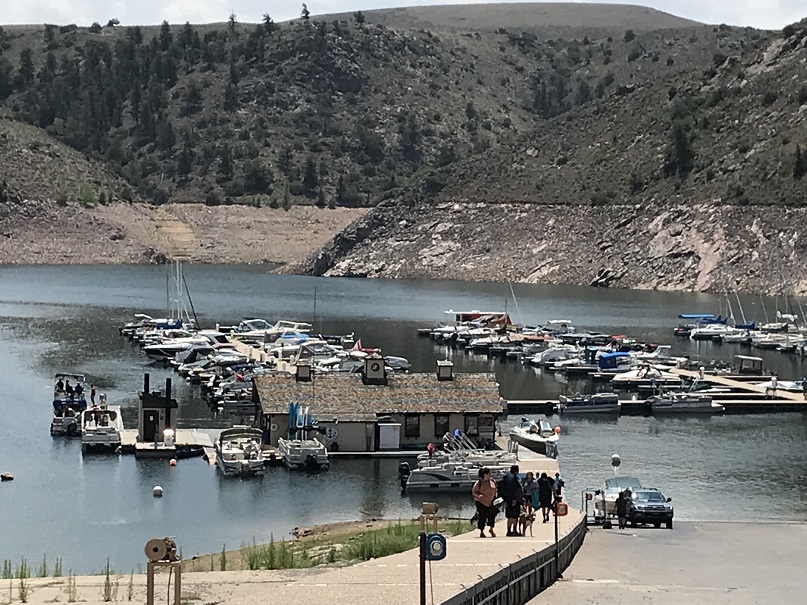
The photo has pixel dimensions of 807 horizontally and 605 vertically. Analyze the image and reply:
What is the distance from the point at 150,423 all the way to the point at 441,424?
10.6 m

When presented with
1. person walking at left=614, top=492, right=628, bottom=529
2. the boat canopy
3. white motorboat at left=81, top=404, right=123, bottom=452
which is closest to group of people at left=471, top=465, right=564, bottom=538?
person walking at left=614, top=492, right=628, bottom=529

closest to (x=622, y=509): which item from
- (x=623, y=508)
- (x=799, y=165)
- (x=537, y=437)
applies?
(x=623, y=508)

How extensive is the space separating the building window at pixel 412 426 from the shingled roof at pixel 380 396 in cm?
29

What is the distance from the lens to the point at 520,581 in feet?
103

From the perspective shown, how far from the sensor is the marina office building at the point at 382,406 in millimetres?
60688

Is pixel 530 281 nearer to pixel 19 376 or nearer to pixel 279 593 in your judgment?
pixel 19 376

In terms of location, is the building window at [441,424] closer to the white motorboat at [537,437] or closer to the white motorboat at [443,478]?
the white motorboat at [537,437]

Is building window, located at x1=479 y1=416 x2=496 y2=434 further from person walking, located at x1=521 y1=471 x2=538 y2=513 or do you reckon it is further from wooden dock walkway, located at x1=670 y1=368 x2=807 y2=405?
wooden dock walkway, located at x1=670 y1=368 x2=807 y2=405

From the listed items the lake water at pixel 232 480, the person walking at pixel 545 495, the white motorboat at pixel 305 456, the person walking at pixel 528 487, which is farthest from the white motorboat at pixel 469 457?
the person walking at pixel 545 495

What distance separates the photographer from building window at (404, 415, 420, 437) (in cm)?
6172

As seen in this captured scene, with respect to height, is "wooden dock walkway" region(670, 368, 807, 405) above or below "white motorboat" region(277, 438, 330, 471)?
above

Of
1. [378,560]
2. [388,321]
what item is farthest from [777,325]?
[378,560]

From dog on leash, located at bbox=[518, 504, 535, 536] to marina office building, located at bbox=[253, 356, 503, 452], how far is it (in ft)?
74.7

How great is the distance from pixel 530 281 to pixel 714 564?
161753 mm
